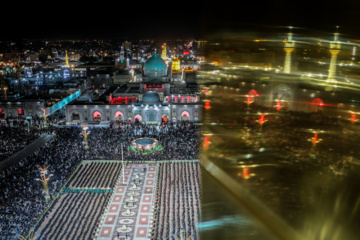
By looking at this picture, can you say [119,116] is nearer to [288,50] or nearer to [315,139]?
[288,50]

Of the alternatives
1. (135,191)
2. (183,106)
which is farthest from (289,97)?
(183,106)

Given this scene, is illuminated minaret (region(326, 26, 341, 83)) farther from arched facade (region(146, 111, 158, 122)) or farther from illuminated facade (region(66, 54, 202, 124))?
arched facade (region(146, 111, 158, 122))

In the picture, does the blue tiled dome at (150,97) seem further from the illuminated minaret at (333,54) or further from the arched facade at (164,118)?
the illuminated minaret at (333,54)

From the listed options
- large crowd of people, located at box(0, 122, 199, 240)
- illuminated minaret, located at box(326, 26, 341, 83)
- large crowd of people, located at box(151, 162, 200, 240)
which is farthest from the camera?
large crowd of people, located at box(0, 122, 199, 240)

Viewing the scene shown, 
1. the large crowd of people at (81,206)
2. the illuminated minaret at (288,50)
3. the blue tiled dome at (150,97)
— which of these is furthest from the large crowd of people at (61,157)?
the illuminated minaret at (288,50)

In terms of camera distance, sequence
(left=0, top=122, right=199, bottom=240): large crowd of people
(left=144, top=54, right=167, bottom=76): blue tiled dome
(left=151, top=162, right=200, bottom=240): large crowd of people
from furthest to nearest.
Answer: (left=144, top=54, right=167, bottom=76): blue tiled dome
(left=0, top=122, right=199, bottom=240): large crowd of people
(left=151, top=162, right=200, bottom=240): large crowd of people

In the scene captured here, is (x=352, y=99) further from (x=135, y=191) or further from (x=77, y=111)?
(x=77, y=111)

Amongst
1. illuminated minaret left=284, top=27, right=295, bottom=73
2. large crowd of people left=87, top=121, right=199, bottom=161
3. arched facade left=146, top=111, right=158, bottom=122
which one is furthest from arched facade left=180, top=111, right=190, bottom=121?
illuminated minaret left=284, top=27, right=295, bottom=73
